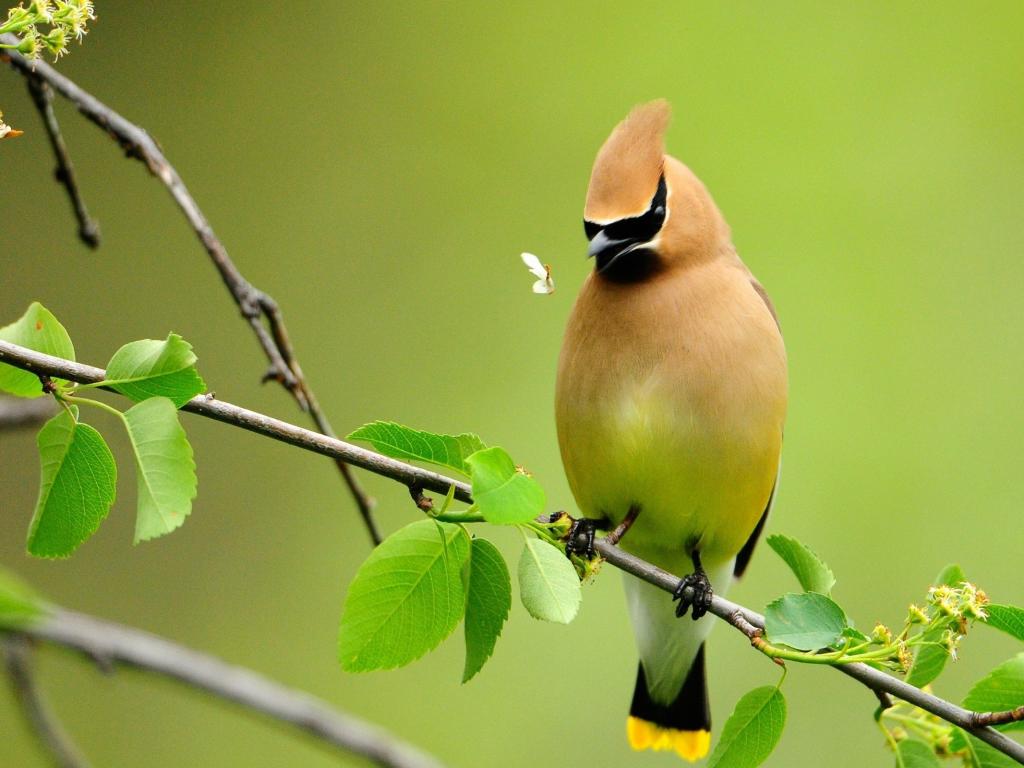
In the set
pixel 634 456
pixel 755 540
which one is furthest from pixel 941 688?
pixel 634 456

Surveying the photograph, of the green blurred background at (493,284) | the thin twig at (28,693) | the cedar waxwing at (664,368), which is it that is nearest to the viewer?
the thin twig at (28,693)

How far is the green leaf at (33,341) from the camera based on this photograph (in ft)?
6.53

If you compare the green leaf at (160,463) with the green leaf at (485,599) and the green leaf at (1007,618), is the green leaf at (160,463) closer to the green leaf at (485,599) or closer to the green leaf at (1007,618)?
the green leaf at (485,599)

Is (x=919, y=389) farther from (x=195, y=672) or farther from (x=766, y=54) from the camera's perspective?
(x=195, y=672)

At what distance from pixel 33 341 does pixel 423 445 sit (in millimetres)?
586

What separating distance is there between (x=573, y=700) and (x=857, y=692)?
4.24ft

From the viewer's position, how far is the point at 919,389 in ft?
24.0

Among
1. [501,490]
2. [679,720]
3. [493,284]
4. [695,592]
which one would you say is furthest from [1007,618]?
[493,284]

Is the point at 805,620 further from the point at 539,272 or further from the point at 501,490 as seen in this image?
the point at 539,272

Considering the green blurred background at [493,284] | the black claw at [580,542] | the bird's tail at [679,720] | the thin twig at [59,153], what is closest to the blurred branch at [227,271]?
the thin twig at [59,153]

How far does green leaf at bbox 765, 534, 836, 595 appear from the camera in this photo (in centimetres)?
230

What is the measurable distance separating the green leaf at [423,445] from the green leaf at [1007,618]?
819 mm

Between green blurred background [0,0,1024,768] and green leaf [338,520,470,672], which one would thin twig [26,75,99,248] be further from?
green blurred background [0,0,1024,768]

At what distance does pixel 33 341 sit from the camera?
200cm
